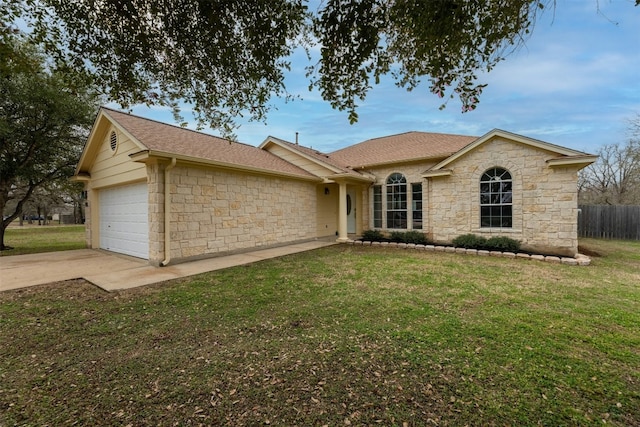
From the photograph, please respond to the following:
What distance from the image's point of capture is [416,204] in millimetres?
11836

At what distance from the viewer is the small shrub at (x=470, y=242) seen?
387 inches

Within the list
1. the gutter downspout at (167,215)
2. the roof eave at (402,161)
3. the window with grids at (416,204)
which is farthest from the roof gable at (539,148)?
the gutter downspout at (167,215)

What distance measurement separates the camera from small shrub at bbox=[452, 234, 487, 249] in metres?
9.82

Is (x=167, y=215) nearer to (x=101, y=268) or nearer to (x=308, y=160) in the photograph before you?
(x=101, y=268)

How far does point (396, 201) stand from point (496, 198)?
3854 mm

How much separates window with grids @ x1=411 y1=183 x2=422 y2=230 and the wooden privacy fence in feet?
29.4

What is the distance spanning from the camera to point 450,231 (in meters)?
10.8

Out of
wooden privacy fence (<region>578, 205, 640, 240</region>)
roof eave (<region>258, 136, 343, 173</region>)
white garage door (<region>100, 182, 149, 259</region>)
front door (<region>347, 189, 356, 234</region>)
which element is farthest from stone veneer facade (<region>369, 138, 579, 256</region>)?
white garage door (<region>100, 182, 149, 259</region>)

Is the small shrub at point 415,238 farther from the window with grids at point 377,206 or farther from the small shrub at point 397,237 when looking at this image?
the window with grids at point 377,206

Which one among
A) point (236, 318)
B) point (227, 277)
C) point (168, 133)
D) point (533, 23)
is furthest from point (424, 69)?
point (168, 133)

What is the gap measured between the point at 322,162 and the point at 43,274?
9.54m

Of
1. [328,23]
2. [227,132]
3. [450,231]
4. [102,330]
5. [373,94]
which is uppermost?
[328,23]

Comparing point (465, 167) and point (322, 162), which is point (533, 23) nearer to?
point (465, 167)

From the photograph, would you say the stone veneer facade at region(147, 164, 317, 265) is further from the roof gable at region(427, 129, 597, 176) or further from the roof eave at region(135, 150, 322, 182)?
the roof gable at region(427, 129, 597, 176)
